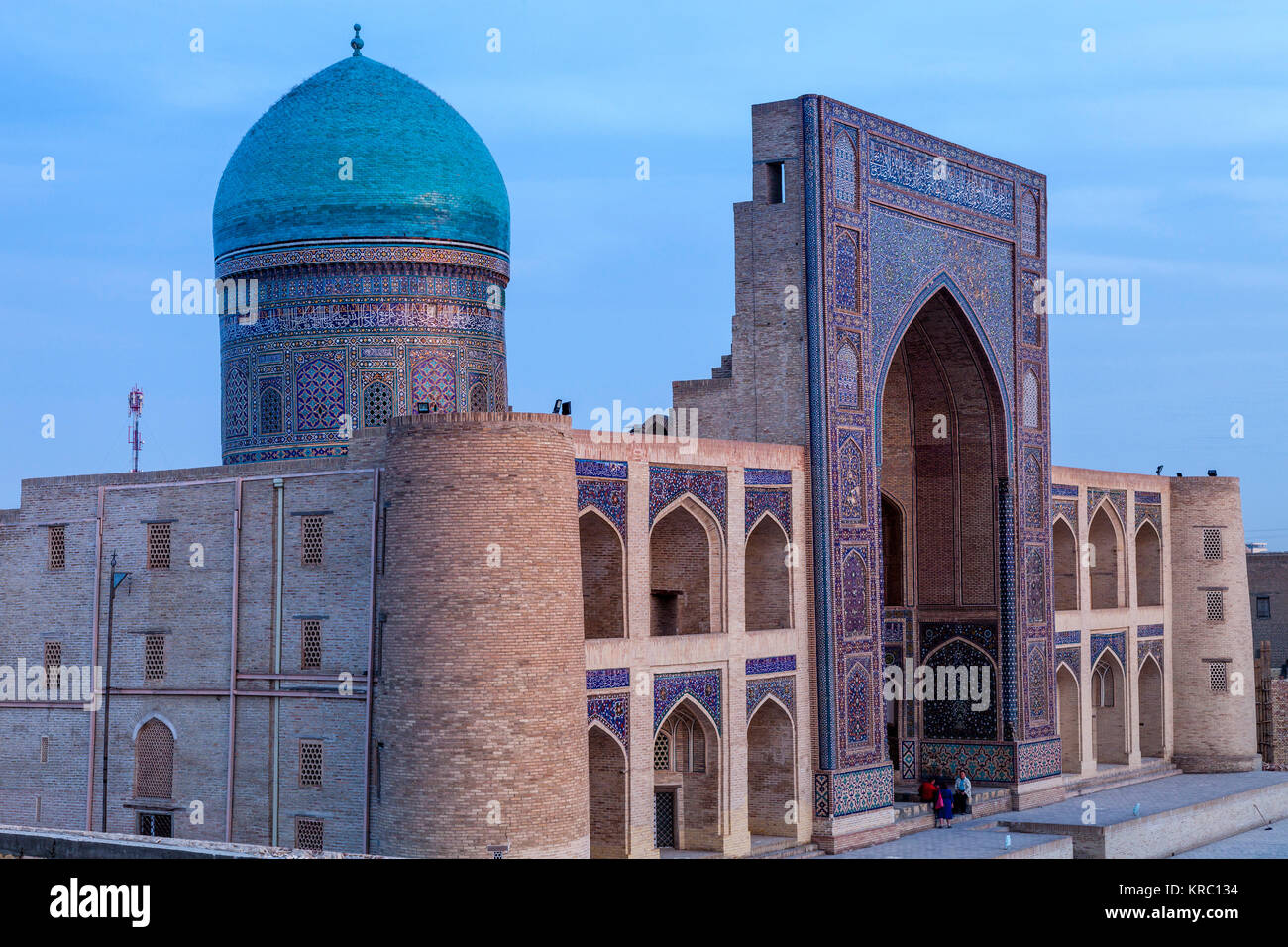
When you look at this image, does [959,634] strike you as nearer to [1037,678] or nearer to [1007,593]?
[1007,593]

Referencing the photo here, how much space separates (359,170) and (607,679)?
657 cm

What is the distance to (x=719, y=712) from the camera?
1497 cm

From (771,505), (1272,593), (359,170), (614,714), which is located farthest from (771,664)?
(1272,593)

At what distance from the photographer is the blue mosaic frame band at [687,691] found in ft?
46.9

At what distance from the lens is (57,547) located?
14898 millimetres

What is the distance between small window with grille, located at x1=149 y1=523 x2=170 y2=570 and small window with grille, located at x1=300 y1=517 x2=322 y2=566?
154 centimetres

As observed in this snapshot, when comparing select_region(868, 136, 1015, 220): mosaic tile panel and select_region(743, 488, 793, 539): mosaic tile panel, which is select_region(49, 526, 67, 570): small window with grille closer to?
select_region(743, 488, 793, 539): mosaic tile panel

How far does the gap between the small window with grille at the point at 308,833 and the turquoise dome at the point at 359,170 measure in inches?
264

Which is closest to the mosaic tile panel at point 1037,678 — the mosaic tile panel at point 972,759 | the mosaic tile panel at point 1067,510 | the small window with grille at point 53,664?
the mosaic tile panel at point 972,759

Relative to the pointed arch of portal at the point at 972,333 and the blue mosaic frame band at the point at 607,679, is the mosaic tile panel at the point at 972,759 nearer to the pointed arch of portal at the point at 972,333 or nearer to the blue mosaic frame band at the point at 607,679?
the pointed arch of portal at the point at 972,333

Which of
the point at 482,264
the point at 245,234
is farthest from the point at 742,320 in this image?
the point at 245,234

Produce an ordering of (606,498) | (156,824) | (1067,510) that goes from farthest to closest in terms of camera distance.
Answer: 1. (1067,510)
2. (156,824)
3. (606,498)
